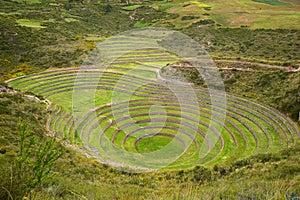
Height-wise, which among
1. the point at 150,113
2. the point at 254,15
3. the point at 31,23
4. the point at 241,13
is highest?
the point at 241,13

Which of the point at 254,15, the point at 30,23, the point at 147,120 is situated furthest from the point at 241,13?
the point at 147,120

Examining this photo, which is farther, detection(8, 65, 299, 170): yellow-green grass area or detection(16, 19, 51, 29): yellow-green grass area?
detection(16, 19, 51, 29): yellow-green grass area

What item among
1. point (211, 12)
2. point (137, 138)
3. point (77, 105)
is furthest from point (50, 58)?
point (211, 12)

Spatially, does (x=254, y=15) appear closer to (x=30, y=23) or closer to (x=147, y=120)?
(x=30, y=23)

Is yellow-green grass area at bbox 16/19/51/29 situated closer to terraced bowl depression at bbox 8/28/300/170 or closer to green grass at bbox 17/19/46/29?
green grass at bbox 17/19/46/29

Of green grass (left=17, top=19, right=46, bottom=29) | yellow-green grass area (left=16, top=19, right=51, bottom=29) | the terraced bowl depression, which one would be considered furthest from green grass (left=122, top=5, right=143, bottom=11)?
the terraced bowl depression

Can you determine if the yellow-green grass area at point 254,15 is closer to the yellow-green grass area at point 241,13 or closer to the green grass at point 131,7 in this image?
the yellow-green grass area at point 241,13

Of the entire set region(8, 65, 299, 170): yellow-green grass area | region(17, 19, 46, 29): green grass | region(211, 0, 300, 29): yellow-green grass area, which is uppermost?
region(211, 0, 300, 29): yellow-green grass area
